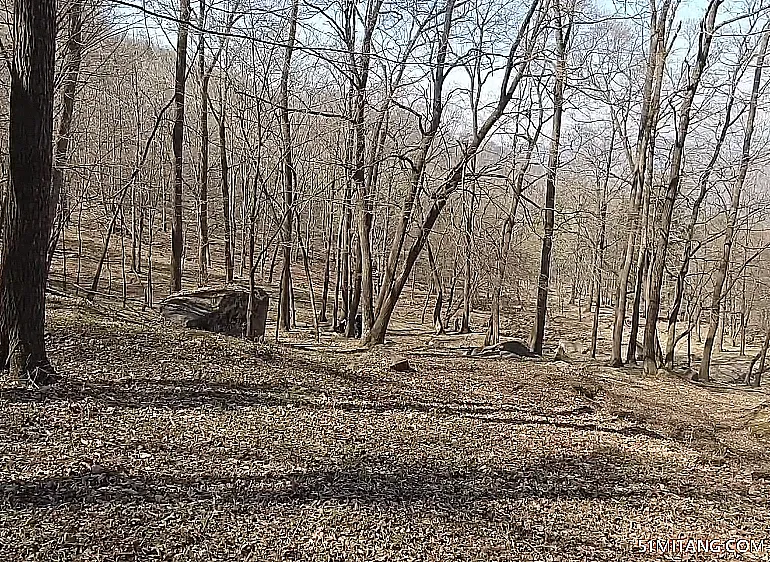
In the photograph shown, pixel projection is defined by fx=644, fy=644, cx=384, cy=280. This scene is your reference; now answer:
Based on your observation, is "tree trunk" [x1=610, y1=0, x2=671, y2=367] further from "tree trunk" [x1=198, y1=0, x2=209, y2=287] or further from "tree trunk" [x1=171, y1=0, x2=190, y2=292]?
"tree trunk" [x1=171, y1=0, x2=190, y2=292]

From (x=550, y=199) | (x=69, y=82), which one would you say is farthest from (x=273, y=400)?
(x=550, y=199)

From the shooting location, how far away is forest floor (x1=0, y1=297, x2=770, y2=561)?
10.7 feet

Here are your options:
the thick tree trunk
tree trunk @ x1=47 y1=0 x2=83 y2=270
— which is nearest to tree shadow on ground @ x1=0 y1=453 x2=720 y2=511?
the thick tree trunk

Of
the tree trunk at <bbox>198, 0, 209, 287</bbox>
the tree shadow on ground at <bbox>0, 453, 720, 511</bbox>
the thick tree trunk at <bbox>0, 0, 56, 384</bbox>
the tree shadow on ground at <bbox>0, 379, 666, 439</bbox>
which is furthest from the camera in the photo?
the tree trunk at <bbox>198, 0, 209, 287</bbox>

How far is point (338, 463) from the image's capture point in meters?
4.45

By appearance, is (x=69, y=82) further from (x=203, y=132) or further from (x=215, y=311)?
(x=203, y=132)

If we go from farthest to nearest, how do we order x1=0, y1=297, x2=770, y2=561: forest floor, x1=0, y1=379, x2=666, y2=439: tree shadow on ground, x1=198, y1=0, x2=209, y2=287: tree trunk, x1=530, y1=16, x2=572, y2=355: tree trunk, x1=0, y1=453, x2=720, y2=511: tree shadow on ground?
x1=198, y1=0, x2=209, y2=287: tree trunk < x1=530, y1=16, x2=572, y2=355: tree trunk < x1=0, y1=379, x2=666, y2=439: tree shadow on ground < x1=0, y1=453, x2=720, y2=511: tree shadow on ground < x1=0, y1=297, x2=770, y2=561: forest floor

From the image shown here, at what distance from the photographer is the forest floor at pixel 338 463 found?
10.7 ft

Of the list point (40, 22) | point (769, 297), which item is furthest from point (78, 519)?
point (769, 297)

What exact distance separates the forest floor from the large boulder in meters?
1.85

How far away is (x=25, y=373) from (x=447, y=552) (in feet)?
12.8

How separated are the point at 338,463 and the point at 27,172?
334 centimetres

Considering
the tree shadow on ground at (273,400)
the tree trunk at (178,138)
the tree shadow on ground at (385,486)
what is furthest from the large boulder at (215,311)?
the tree shadow on ground at (385,486)

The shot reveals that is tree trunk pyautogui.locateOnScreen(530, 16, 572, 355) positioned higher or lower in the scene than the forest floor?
higher
